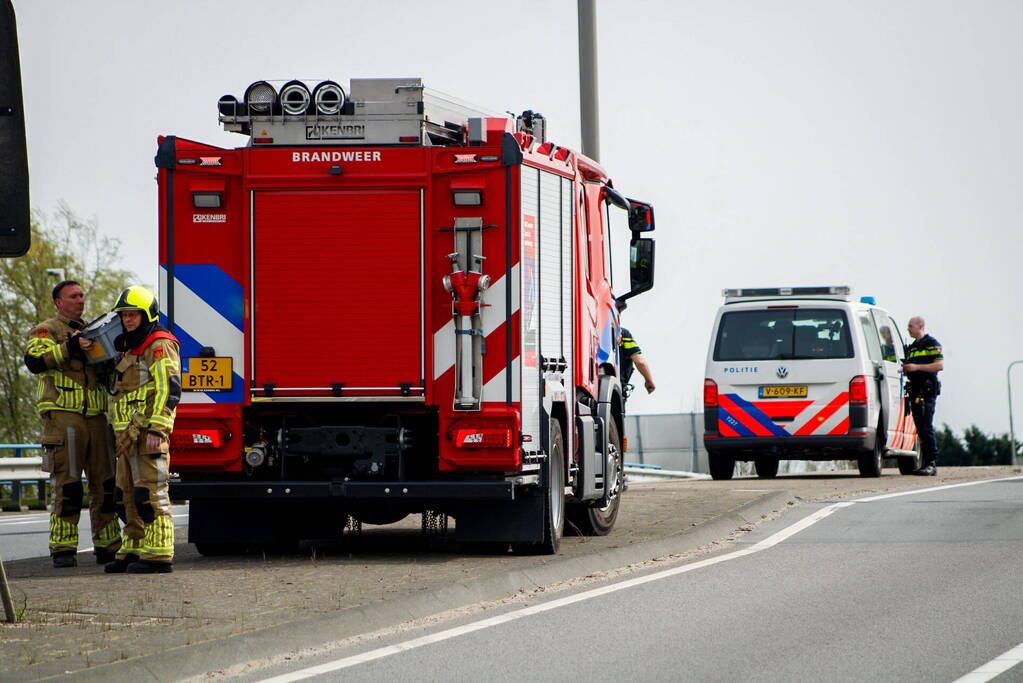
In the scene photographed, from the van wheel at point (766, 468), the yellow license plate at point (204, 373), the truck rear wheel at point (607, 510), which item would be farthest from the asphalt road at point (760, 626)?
the van wheel at point (766, 468)

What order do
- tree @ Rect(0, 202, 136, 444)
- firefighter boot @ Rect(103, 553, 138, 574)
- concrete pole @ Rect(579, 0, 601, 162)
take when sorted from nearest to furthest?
1. firefighter boot @ Rect(103, 553, 138, 574)
2. concrete pole @ Rect(579, 0, 601, 162)
3. tree @ Rect(0, 202, 136, 444)

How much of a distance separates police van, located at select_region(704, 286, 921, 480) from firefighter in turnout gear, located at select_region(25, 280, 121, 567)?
41.8 ft

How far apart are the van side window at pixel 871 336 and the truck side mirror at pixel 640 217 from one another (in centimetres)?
860

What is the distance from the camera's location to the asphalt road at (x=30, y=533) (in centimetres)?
1402

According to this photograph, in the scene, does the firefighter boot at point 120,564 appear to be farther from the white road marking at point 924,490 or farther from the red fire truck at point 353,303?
the white road marking at point 924,490

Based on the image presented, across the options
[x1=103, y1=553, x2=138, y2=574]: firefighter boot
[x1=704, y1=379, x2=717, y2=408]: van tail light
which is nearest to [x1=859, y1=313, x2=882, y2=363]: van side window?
[x1=704, y1=379, x2=717, y2=408]: van tail light

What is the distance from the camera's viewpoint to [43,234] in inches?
1886

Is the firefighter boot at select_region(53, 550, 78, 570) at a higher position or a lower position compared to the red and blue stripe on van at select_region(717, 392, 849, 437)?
lower

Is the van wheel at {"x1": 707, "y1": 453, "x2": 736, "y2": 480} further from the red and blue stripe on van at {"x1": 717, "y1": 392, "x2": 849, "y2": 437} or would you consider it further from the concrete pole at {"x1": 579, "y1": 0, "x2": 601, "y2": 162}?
the concrete pole at {"x1": 579, "y1": 0, "x2": 601, "y2": 162}

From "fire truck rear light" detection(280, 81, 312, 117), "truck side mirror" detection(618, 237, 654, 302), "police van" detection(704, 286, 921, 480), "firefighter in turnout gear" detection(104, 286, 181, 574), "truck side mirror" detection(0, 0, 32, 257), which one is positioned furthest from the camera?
"police van" detection(704, 286, 921, 480)

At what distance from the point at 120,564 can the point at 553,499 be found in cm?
316

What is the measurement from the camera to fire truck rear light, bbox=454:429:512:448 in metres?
11.3

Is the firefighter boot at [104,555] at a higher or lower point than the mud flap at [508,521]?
lower

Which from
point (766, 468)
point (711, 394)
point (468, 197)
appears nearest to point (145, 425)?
point (468, 197)
